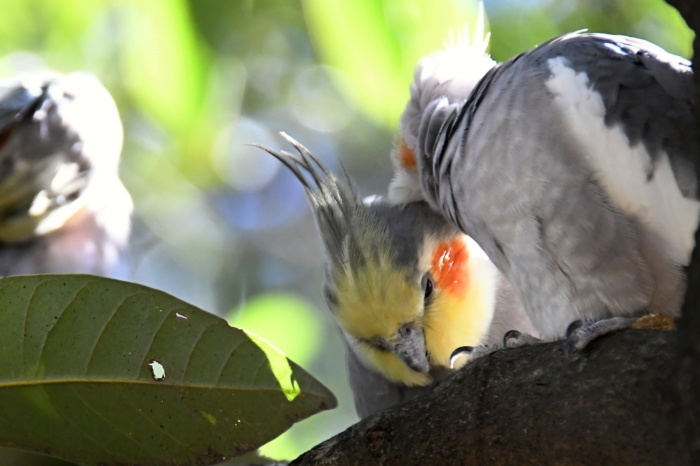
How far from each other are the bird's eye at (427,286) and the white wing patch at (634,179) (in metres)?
0.61

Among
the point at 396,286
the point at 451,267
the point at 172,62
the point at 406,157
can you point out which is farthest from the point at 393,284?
the point at 172,62

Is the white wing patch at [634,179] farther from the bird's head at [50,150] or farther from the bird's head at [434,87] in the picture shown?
the bird's head at [50,150]

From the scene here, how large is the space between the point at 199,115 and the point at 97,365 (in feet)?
3.49

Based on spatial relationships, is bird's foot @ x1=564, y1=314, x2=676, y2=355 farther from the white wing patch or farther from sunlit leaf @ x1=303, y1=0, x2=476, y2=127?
sunlit leaf @ x1=303, y1=0, x2=476, y2=127

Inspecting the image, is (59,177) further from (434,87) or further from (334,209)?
(434,87)

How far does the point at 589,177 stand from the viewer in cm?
140

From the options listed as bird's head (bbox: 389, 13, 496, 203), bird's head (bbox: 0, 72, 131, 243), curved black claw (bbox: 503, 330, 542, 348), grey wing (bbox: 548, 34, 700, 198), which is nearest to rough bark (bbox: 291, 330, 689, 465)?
curved black claw (bbox: 503, 330, 542, 348)

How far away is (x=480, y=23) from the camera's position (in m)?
2.05

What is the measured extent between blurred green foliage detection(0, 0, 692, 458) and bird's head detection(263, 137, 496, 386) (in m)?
0.25

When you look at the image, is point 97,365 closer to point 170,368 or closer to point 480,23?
point 170,368

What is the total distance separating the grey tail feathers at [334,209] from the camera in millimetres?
1901

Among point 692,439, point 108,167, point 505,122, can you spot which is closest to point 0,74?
point 108,167

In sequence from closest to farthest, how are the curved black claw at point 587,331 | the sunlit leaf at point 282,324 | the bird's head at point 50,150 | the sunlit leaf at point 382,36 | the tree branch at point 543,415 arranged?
the tree branch at point 543,415
the curved black claw at point 587,331
the sunlit leaf at point 382,36
the bird's head at point 50,150
the sunlit leaf at point 282,324

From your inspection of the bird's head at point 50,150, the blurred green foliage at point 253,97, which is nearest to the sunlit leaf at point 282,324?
the blurred green foliage at point 253,97
